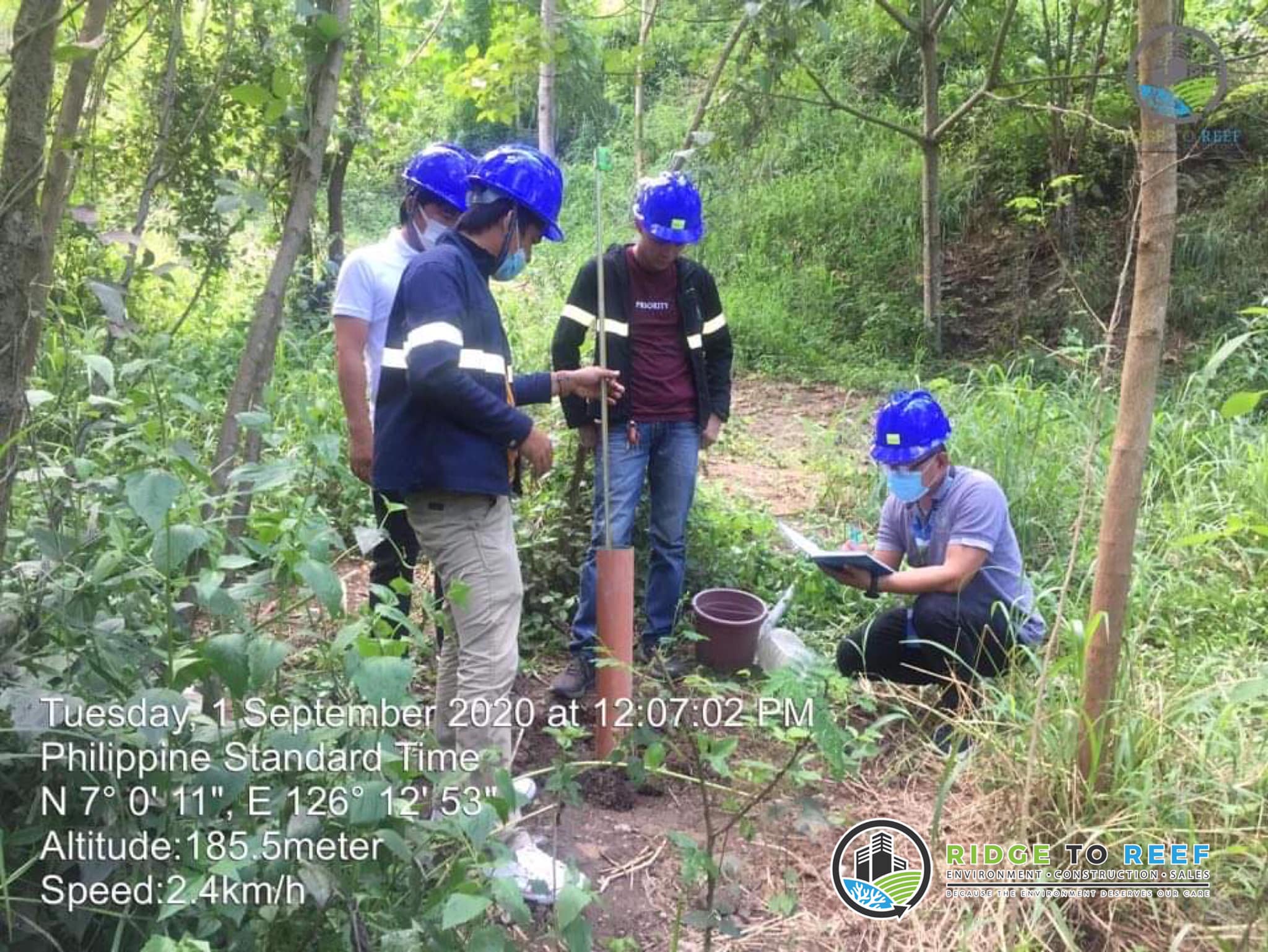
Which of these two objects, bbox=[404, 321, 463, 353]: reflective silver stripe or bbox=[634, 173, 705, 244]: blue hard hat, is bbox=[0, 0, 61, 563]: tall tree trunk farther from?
bbox=[634, 173, 705, 244]: blue hard hat

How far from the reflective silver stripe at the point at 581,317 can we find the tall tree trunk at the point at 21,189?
2.11m

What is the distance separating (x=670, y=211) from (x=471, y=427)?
134 cm

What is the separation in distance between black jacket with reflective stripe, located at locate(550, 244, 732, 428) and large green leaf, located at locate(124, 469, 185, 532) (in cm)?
200

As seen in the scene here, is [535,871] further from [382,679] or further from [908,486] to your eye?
[908,486]

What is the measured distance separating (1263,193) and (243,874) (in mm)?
8763

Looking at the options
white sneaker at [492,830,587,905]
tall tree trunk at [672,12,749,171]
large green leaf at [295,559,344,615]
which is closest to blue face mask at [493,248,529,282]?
large green leaf at [295,559,344,615]

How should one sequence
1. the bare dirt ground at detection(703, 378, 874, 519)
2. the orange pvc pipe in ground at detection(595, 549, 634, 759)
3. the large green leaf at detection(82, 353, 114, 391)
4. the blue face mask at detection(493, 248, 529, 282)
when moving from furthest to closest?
1. the bare dirt ground at detection(703, 378, 874, 519)
2. the orange pvc pipe in ground at detection(595, 549, 634, 759)
3. the blue face mask at detection(493, 248, 529, 282)
4. the large green leaf at detection(82, 353, 114, 391)

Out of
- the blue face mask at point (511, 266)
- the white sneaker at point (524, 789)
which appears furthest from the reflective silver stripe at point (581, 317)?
the white sneaker at point (524, 789)

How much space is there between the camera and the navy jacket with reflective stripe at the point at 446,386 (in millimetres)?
2355

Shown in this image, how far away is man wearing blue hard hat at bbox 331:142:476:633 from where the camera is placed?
9.73ft

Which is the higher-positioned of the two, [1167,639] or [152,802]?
[152,802]

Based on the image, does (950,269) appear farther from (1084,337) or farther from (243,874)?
(243,874)

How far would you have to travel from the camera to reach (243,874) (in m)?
1.59

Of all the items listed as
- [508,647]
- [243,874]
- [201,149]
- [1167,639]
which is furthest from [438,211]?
[201,149]
